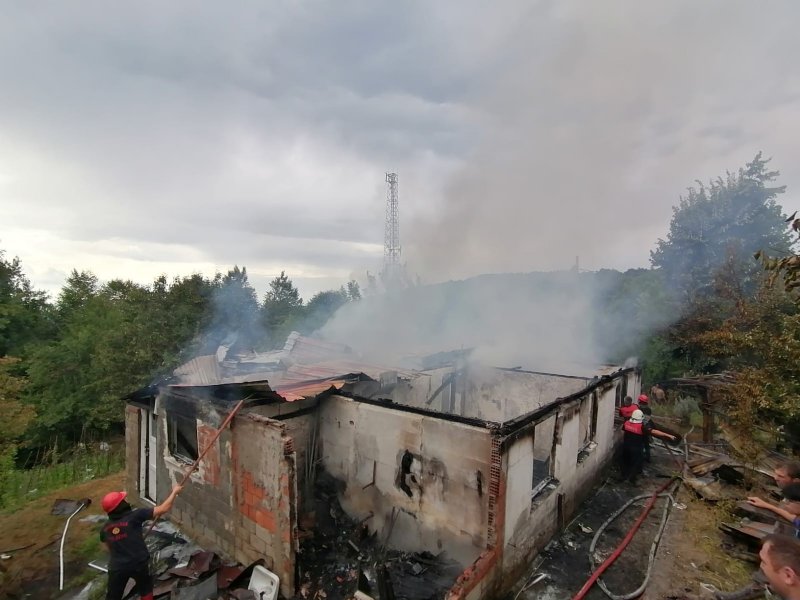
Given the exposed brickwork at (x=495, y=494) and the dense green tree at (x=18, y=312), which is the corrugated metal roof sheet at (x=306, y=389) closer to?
the exposed brickwork at (x=495, y=494)

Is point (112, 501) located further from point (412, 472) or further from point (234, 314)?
point (234, 314)

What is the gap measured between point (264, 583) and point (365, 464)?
2218 millimetres

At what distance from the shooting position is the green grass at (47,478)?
11.1m

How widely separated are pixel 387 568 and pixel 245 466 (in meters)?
2.67

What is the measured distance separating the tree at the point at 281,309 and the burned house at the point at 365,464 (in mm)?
17958

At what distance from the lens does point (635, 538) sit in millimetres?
7164

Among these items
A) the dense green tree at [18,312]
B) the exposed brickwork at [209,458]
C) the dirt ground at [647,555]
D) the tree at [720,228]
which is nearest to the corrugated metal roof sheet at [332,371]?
the exposed brickwork at [209,458]

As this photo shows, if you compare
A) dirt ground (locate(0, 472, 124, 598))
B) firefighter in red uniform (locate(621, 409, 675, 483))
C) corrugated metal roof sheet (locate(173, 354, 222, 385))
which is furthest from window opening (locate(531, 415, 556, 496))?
dirt ground (locate(0, 472, 124, 598))

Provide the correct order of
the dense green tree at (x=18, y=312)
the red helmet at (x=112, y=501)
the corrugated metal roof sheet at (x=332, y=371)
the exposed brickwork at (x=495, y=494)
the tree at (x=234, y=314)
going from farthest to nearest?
the dense green tree at (x=18, y=312), the tree at (x=234, y=314), the corrugated metal roof sheet at (x=332, y=371), the exposed brickwork at (x=495, y=494), the red helmet at (x=112, y=501)

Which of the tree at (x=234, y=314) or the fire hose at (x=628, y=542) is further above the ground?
the tree at (x=234, y=314)

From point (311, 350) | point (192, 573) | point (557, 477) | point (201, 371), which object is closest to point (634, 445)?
point (557, 477)

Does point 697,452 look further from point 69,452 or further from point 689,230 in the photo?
point 69,452

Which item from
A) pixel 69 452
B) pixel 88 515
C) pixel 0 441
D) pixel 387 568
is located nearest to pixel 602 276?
pixel 387 568

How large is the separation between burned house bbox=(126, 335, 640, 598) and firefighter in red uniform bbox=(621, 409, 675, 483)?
20.8 inches
